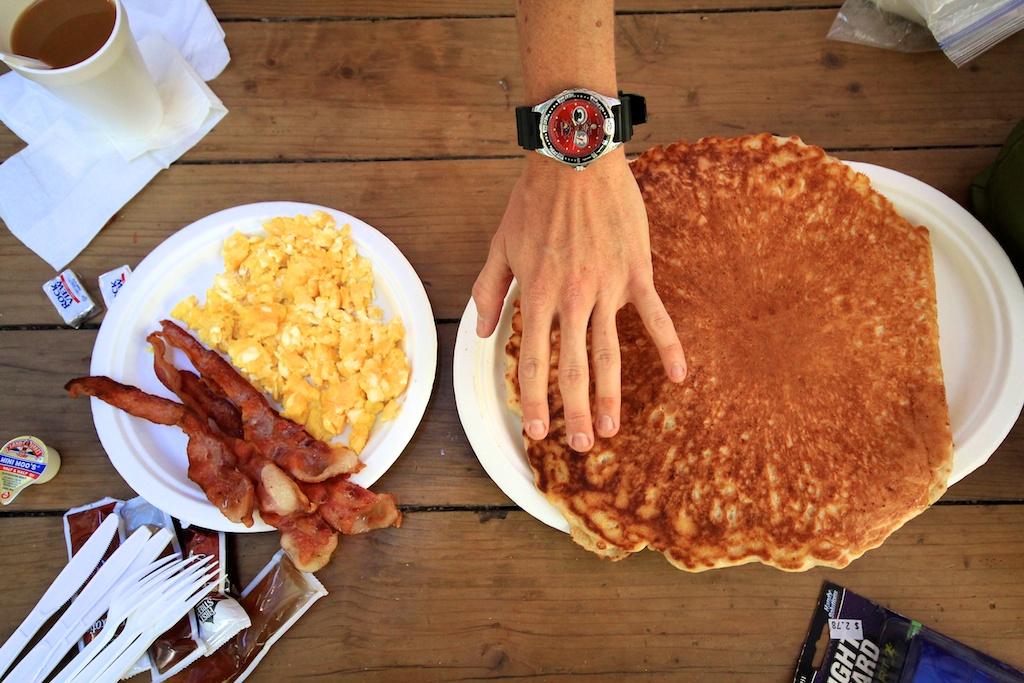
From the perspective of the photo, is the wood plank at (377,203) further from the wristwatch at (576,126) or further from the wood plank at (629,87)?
the wristwatch at (576,126)

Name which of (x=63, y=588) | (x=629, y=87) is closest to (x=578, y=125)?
(x=629, y=87)

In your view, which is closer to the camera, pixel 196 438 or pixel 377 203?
pixel 196 438

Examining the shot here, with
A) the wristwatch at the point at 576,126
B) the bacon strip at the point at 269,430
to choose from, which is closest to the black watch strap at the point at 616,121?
the wristwatch at the point at 576,126

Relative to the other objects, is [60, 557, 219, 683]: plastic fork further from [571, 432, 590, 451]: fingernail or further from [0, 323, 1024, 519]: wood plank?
[571, 432, 590, 451]: fingernail

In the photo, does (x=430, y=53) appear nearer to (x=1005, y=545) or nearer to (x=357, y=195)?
(x=357, y=195)

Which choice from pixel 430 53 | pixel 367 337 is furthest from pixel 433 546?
pixel 430 53

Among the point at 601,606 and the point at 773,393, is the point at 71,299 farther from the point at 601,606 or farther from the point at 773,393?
the point at 773,393

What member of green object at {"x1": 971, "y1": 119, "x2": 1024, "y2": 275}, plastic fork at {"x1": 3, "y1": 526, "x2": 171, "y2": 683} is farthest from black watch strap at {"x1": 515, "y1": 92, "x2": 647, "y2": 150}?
plastic fork at {"x1": 3, "y1": 526, "x2": 171, "y2": 683}
